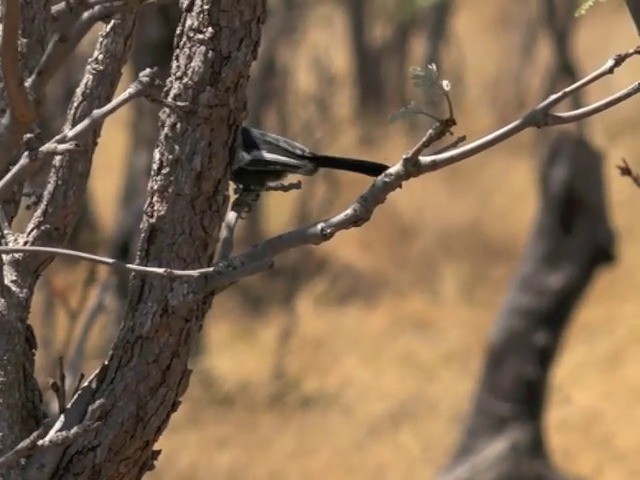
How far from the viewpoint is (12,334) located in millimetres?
1784

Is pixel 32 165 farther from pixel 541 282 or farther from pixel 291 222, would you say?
pixel 291 222

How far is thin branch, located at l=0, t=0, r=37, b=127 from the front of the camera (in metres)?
1.19

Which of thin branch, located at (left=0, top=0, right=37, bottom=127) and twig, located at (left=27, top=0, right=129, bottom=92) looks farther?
twig, located at (left=27, top=0, right=129, bottom=92)

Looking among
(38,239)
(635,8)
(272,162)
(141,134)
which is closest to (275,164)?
(272,162)

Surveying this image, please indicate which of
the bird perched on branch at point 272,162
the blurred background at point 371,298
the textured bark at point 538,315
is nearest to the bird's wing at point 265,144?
the bird perched on branch at point 272,162

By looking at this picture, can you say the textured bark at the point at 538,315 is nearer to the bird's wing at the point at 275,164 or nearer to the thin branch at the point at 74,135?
the bird's wing at the point at 275,164

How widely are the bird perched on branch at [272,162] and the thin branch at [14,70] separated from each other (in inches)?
22.9

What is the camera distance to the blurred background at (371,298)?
6113 mm

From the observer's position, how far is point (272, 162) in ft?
6.04

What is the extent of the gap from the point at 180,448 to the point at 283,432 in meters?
0.57

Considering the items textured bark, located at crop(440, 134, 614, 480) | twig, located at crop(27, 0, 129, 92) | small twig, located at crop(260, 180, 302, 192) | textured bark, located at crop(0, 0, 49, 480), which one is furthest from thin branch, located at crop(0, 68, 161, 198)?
textured bark, located at crop(440, 134, 614, 480)

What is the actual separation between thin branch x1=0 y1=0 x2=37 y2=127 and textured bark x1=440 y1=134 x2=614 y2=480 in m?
3.62

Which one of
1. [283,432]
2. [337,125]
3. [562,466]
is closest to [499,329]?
[562,466]

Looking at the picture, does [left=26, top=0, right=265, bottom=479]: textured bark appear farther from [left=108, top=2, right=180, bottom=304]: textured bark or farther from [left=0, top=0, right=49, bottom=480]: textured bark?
[left=108, top=2, right=180, bottom=304]: textured bark
